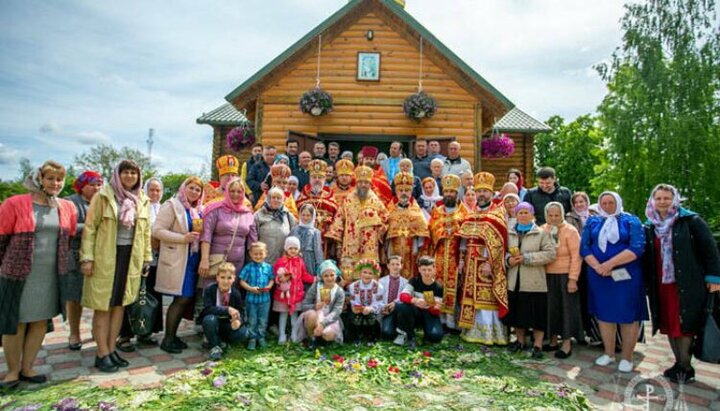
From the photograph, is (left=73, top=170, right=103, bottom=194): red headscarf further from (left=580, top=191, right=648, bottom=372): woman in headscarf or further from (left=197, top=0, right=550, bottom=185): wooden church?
(left=197, top=0, right=550, bottom=185): wooden church

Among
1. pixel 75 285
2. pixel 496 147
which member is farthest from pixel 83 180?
pixel 496 147

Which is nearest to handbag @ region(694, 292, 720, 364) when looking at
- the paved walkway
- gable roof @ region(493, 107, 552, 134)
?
the paved walkway

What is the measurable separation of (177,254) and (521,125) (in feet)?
54.0

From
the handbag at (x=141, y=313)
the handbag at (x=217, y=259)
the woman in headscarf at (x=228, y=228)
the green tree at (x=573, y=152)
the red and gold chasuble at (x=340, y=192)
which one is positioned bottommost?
the handbag at (x=141, y=313)

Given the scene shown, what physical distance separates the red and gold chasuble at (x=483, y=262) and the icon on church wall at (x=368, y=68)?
6904mm

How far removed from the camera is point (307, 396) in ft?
12.6

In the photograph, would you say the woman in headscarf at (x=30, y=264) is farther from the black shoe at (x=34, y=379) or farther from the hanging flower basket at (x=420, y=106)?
the hanging flower basket at (x=420, y=106)

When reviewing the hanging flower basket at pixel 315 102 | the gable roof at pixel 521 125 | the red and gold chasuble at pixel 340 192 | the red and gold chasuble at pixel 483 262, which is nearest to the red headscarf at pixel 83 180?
the red and gold chasuble at pixel 340 192

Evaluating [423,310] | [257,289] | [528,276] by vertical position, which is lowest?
[423,310]

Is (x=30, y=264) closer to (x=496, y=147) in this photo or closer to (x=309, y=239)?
(x=309, y=239)

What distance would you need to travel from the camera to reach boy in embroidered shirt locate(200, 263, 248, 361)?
16.3 ft

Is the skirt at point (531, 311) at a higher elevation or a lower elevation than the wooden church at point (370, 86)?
lower

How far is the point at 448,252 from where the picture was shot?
6.05 meters

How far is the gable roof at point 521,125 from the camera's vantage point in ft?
58.8
